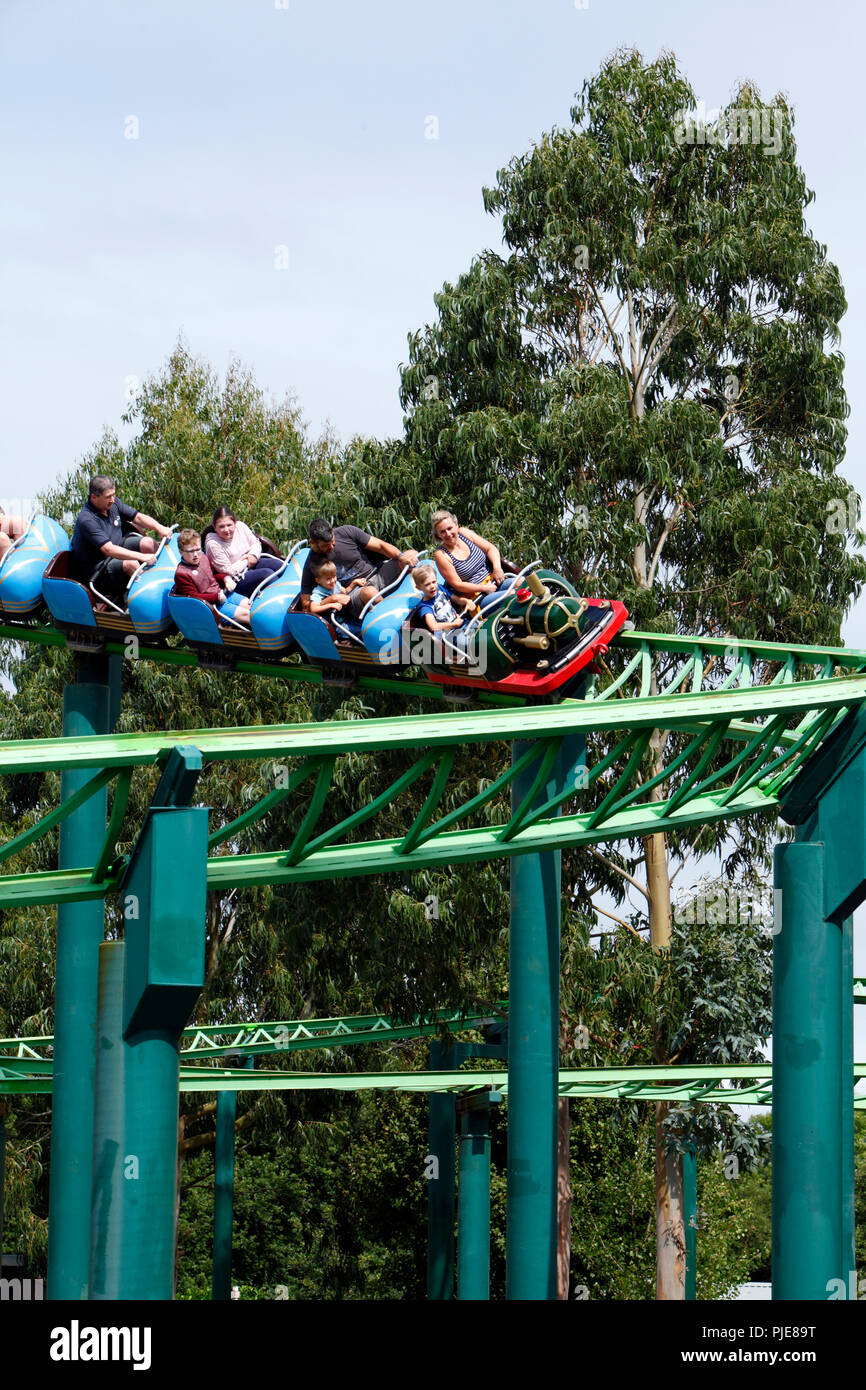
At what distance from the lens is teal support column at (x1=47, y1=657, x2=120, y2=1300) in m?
10.6

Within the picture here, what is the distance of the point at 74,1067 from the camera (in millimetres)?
10875

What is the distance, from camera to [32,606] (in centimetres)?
1155

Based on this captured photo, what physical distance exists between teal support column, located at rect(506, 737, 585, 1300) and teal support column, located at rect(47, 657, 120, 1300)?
8.84ft

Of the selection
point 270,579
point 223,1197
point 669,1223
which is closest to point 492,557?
point 270,579

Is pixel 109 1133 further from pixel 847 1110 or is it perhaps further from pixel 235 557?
pixel 235 557

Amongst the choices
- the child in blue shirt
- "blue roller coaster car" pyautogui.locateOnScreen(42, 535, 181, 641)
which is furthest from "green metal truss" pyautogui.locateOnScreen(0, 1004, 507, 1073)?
the child in blue shirt

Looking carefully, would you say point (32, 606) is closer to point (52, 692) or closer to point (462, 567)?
point (462, 567)

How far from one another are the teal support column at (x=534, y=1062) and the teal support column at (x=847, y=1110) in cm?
177

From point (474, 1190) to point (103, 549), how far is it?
290 inches

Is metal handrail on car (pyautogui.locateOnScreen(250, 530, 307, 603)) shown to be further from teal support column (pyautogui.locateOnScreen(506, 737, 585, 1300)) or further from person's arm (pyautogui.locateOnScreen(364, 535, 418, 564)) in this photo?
teal support column (pyautogui.locateOnScreen(506, 737, 585, 1300))

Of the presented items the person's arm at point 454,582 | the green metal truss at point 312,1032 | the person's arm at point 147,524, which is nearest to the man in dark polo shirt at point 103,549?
the person's arm at point 147,524
